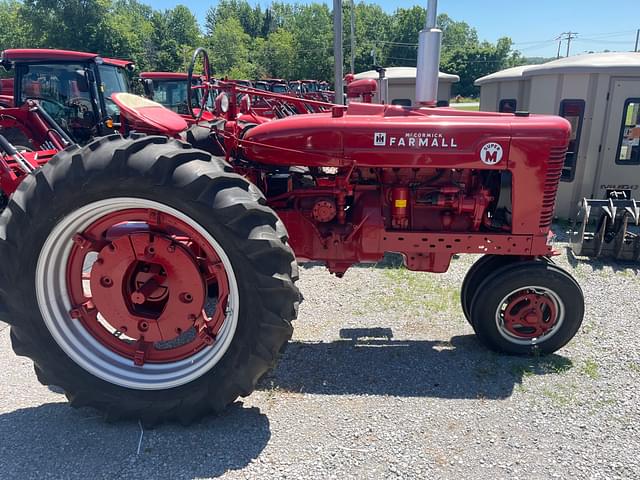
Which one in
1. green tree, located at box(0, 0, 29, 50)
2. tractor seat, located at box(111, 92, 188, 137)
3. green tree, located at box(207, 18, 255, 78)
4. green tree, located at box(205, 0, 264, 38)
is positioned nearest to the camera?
tractor seat, located at box(111, 92, 188, 137)

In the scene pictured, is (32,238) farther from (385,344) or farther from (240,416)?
(385,344)

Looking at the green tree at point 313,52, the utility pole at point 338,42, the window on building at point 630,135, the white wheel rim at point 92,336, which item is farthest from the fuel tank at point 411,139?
the green tree at point 313,52

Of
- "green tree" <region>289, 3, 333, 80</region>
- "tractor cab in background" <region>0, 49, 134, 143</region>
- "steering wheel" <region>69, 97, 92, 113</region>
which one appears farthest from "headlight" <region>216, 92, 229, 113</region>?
"green tree" <region>289, 3, 333, 80</region>

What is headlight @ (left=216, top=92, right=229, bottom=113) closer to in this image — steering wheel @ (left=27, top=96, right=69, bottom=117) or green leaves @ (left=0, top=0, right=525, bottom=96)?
steering wheel @ (left=27, top=96, right=69, bottom=117)

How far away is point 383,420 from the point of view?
2621mm

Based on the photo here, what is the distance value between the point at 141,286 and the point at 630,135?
7.04 meters

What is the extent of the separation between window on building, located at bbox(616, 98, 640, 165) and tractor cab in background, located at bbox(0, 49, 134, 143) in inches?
294

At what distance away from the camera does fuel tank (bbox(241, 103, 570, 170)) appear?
2930 mm

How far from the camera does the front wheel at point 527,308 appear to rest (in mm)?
3090

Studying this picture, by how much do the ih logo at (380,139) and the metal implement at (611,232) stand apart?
3528mm

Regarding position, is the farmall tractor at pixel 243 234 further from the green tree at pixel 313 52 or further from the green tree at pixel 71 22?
the green tree at pixel 313 52

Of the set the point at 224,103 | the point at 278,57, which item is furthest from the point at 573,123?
the point at 278,57

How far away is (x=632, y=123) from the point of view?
6789 mm

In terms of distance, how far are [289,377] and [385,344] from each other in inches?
30.9
